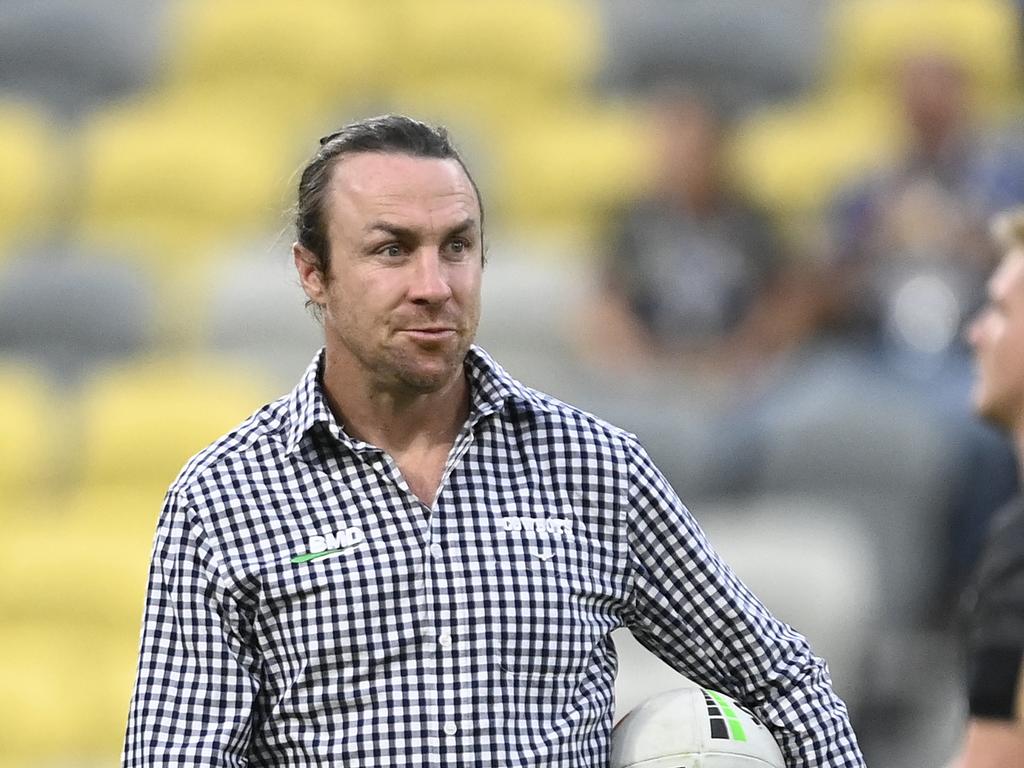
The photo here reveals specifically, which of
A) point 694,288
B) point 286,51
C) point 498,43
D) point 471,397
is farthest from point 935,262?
point 471,397

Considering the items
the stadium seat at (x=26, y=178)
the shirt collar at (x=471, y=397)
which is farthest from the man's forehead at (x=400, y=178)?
the stadium seat at (x=26, y=178)

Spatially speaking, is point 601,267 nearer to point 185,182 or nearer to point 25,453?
point 185,182

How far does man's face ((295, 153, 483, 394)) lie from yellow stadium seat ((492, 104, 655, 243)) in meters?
4.62

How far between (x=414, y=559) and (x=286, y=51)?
5.69 m

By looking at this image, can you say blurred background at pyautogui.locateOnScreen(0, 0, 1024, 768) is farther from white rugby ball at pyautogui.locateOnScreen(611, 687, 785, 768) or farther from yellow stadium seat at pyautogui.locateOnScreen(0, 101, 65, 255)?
white rugby ball at pyautogui.locateOnScreen(611, 687, 785, 768)

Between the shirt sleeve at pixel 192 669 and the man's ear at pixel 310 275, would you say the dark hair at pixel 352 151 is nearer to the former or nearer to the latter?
the man's ear at pixel 310 275

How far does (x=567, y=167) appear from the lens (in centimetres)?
776

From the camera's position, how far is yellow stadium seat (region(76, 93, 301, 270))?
7.79 metres

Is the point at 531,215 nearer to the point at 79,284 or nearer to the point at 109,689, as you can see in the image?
the point at 79,284

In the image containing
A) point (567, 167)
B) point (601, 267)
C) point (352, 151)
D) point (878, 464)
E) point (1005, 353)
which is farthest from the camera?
point (567, 167)

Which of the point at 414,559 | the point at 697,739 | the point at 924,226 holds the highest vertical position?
the point at 924,226

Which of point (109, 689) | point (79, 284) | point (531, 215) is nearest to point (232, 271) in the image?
point (79, 284)

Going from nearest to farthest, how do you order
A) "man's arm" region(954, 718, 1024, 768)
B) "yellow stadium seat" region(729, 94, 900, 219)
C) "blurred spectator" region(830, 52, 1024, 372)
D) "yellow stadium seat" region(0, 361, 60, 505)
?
1. "man's arm" region(954, 718, 1024, 768)
2. "blurred spectator" region(830, 52, 1024, 372)
3. "yellow stadium seat" region(0, 361, 60, 505)
4. "yellow stadium seat" region(729, 94, 900, 219)

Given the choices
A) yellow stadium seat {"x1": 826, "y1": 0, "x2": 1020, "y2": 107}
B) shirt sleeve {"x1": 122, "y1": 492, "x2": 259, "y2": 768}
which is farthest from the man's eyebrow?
yellow stadium seat {"x1": 826, "y1": 0, "x2": 1020, "y2": 107}
